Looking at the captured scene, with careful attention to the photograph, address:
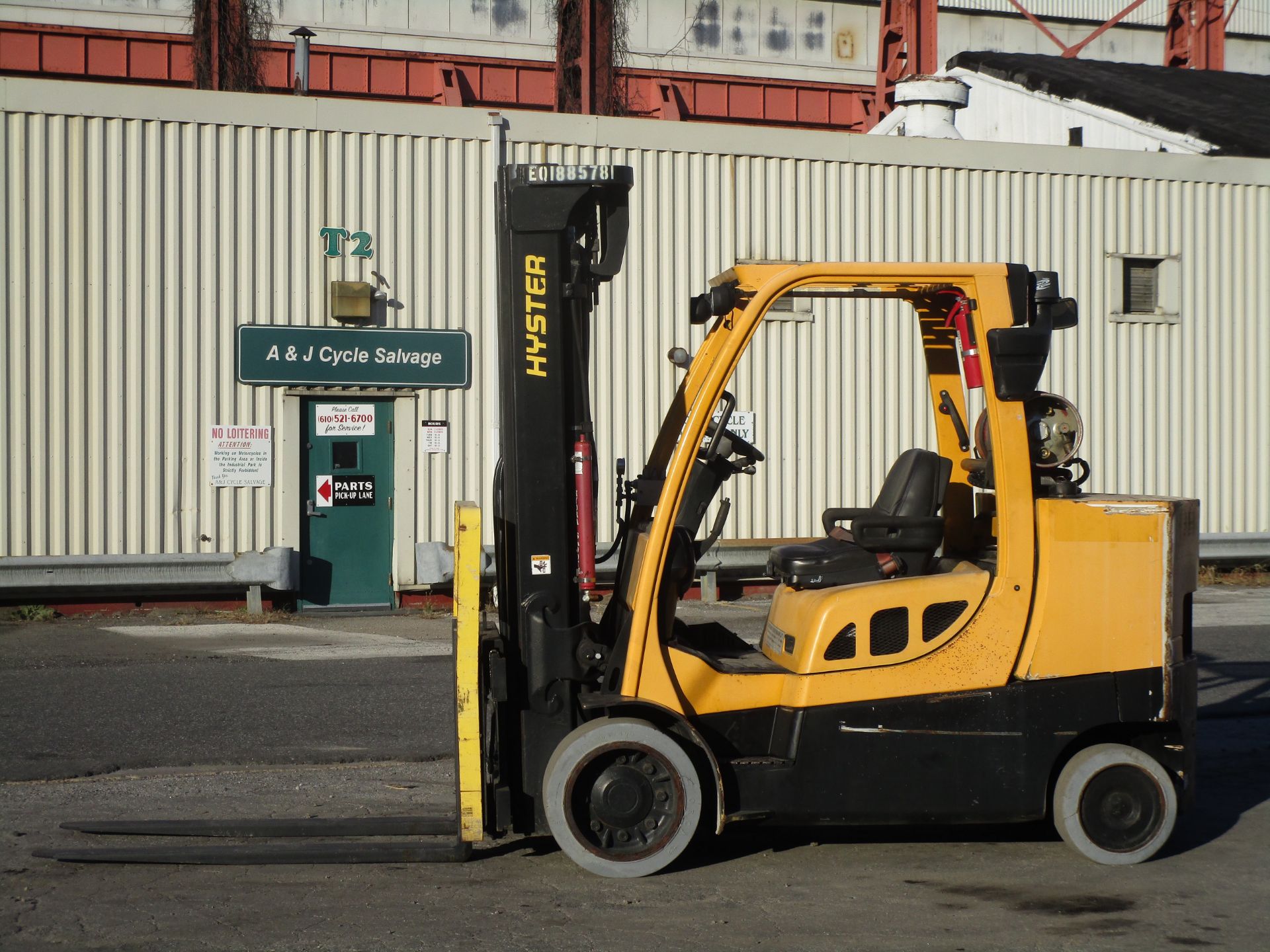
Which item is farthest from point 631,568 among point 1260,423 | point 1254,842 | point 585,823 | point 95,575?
point 1260,423

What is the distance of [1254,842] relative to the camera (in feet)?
18.8

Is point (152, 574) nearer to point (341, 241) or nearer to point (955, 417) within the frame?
point (341, 241)

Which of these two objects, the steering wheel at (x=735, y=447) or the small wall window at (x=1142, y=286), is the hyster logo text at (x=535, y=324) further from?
the small wall window at (x=1142, y=286)

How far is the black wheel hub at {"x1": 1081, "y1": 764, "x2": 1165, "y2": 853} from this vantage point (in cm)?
525

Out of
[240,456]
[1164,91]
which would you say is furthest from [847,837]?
[1164,91]

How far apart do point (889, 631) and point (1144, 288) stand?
13144 millimetres

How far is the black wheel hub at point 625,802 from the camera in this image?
4980 millimetres

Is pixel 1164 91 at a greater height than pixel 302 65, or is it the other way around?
pixel 1164 91

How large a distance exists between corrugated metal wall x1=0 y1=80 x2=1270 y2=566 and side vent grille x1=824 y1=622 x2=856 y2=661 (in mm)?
9122

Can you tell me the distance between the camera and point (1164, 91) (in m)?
23.0

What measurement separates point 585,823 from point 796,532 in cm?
1063

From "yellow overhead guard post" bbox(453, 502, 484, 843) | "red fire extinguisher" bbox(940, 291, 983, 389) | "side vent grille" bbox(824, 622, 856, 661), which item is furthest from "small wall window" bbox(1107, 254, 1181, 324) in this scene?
"yellow overhead guard post" bbox(453, 502, 484, 843)

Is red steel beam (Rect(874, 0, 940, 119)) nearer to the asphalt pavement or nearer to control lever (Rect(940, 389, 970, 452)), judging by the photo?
the asphalt pavement

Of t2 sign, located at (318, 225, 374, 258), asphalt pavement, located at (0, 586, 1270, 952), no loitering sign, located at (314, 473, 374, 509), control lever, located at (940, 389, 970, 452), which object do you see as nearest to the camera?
asphalt pavement, located at (0, 586, 1270, 952)
